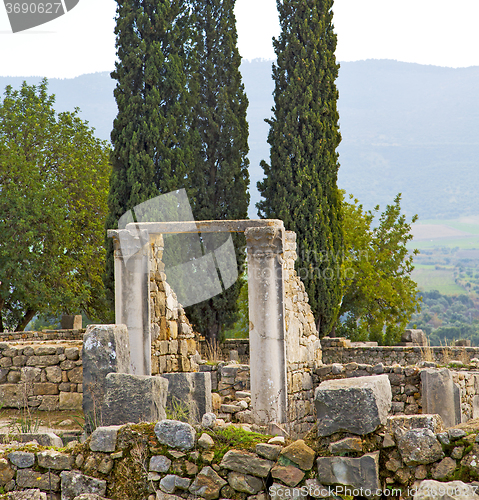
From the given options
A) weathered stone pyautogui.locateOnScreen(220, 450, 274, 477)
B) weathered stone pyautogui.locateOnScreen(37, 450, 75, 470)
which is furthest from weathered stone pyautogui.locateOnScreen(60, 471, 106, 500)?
weathered stone pyautogui.locateOnScreen(220, 450, 274, 477)

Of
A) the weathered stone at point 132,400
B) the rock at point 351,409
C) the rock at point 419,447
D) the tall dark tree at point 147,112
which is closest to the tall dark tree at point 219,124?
the tall dark tree at point 147,112

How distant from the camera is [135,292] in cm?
1080

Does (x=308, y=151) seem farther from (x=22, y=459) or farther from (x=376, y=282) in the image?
(x=22, y=459)

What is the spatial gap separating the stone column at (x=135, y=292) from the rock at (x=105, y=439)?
6.18 m

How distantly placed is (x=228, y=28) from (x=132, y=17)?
3280 millimetres

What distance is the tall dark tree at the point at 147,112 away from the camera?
16562 mm

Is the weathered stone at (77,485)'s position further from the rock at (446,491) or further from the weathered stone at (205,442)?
the rock at (446,491)

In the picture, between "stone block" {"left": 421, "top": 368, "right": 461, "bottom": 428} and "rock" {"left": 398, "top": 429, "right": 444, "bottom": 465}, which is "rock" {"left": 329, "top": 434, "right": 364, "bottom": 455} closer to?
"rock" {"left": 398, "top": 429, "right": 444, "bottom": 465}

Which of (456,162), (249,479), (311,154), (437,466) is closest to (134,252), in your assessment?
(249,479)

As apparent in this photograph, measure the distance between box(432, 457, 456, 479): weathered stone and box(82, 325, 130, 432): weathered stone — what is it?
3.53 metres

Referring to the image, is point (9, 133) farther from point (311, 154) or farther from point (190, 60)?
point (311, 154)

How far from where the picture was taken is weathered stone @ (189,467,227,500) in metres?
4.20

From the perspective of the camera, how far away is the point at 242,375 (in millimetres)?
10664

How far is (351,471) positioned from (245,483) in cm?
79
